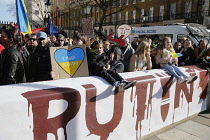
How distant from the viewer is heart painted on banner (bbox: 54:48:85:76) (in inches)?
114

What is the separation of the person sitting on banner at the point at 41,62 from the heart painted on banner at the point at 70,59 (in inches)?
20.4

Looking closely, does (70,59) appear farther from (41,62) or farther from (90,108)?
(90,108)

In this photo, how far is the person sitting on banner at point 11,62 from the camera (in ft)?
8.38

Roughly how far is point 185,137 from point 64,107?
91.4 inches

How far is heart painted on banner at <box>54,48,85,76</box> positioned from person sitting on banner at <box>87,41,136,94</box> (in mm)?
334

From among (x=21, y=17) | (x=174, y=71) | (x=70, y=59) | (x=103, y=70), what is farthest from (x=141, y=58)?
(x=21, y=17)

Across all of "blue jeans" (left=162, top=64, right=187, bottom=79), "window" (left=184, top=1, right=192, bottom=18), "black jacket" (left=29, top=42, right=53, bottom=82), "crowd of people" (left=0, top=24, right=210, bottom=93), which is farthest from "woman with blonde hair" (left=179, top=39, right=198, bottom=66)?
"window" (left=184, top=1, right=192, bottom=18)

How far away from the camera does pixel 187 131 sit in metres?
3.54

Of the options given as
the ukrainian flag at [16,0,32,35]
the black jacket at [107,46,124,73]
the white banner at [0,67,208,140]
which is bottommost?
the white banner at [0,67,208,140]

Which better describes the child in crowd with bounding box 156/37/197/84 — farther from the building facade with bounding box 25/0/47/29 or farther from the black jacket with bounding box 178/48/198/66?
the building facade with bounding box 25/0/47/29

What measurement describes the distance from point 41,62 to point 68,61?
0.68 metres

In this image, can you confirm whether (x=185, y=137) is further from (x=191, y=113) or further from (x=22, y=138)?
(x=22, y=138)

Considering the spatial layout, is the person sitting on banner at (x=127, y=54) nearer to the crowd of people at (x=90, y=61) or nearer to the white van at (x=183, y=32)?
the crowd of people at (x=90, y=61)

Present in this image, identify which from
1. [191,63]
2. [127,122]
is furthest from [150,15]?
[127,122]
